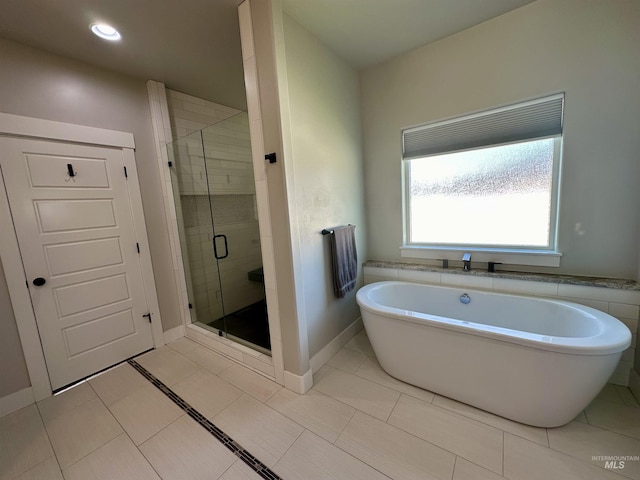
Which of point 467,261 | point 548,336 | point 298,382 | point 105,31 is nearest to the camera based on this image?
point 548,336

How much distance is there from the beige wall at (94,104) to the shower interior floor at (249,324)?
21.4 inches

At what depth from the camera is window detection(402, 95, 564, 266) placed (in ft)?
6.27

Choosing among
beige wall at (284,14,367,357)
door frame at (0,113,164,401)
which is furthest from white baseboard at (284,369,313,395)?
door frame at (0,113,164,401)

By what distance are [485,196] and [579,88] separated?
89cm

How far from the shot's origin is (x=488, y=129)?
206 cm

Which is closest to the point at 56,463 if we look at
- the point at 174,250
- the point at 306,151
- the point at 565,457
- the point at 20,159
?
the point at 174,250

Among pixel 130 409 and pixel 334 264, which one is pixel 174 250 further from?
pixel 334 264

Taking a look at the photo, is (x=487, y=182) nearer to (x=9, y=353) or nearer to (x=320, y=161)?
(x=320, y=161)

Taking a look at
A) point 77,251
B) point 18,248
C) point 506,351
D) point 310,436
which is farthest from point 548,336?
point 18,248

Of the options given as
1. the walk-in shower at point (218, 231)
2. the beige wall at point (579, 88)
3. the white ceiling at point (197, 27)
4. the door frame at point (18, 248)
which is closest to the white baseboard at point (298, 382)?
the walk-in shower at point (218, 231)

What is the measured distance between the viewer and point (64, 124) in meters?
1.91

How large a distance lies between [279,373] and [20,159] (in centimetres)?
245

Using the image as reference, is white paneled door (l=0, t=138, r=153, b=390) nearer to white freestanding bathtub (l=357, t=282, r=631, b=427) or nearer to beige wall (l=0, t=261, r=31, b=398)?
beige wall (l=0, t=261, r=31, b=398)

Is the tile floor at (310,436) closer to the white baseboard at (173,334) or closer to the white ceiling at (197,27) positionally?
the white baseboard at (173,334)
